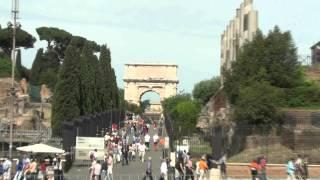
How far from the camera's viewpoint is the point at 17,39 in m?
110

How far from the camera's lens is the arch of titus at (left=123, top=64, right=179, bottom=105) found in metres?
145

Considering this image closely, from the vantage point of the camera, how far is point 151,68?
146375mm

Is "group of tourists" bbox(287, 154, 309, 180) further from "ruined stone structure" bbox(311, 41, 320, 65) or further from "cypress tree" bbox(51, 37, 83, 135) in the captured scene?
"cypress tree" bbox(51, 37, 83, 135)

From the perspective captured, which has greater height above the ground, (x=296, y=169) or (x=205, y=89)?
(x=205, y=89)

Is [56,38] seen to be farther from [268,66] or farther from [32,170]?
[32,170]

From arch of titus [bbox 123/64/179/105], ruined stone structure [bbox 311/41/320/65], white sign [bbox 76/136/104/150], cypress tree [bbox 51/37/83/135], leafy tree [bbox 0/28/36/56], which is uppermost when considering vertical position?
leafy tree [bbox 0/28/36/56]

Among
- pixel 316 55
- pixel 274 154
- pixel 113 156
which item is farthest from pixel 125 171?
pixel 316 55

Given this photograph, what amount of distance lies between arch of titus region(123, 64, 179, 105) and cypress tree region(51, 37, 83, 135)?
8691cm

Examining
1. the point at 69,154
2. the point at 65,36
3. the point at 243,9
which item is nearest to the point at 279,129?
the point at 69,154

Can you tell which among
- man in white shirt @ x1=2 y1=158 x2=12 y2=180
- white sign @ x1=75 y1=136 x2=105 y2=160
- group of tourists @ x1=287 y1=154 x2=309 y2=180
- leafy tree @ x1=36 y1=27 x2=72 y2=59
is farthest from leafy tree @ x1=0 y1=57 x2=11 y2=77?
group of tourists @ x1=287 y1=154 x2=309 y2=180

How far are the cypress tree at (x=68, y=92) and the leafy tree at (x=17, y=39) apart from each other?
179 ft

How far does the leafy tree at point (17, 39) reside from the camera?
110400 mm

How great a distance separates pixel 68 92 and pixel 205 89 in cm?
4336

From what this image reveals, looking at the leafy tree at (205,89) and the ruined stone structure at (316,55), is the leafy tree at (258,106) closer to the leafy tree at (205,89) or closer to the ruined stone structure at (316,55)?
the ruined stone structure at (316,55)
